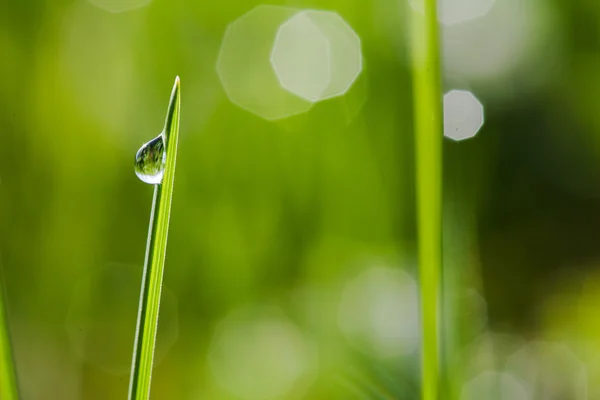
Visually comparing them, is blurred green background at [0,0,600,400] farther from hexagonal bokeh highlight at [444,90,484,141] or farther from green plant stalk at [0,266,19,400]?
green plant stalk at [0,266,19,400]

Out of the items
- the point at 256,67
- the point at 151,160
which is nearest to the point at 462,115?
the point at 256,67

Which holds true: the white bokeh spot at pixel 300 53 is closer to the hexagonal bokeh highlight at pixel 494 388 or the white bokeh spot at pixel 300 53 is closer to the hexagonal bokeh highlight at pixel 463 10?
the hexagonal bokeh highlight at pixel 463 10

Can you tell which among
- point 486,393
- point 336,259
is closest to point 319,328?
point 336,259

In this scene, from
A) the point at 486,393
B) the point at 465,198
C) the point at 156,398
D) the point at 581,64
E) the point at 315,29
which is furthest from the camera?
the point at 315,29

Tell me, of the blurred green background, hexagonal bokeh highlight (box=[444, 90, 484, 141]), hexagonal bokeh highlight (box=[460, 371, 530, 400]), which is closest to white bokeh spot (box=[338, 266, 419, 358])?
the blurred green background

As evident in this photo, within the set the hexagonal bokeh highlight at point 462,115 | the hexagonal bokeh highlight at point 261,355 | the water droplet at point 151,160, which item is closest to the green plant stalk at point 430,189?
the water droplet at point 151,160

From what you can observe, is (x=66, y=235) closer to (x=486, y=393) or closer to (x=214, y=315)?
(x=214, y=315)
